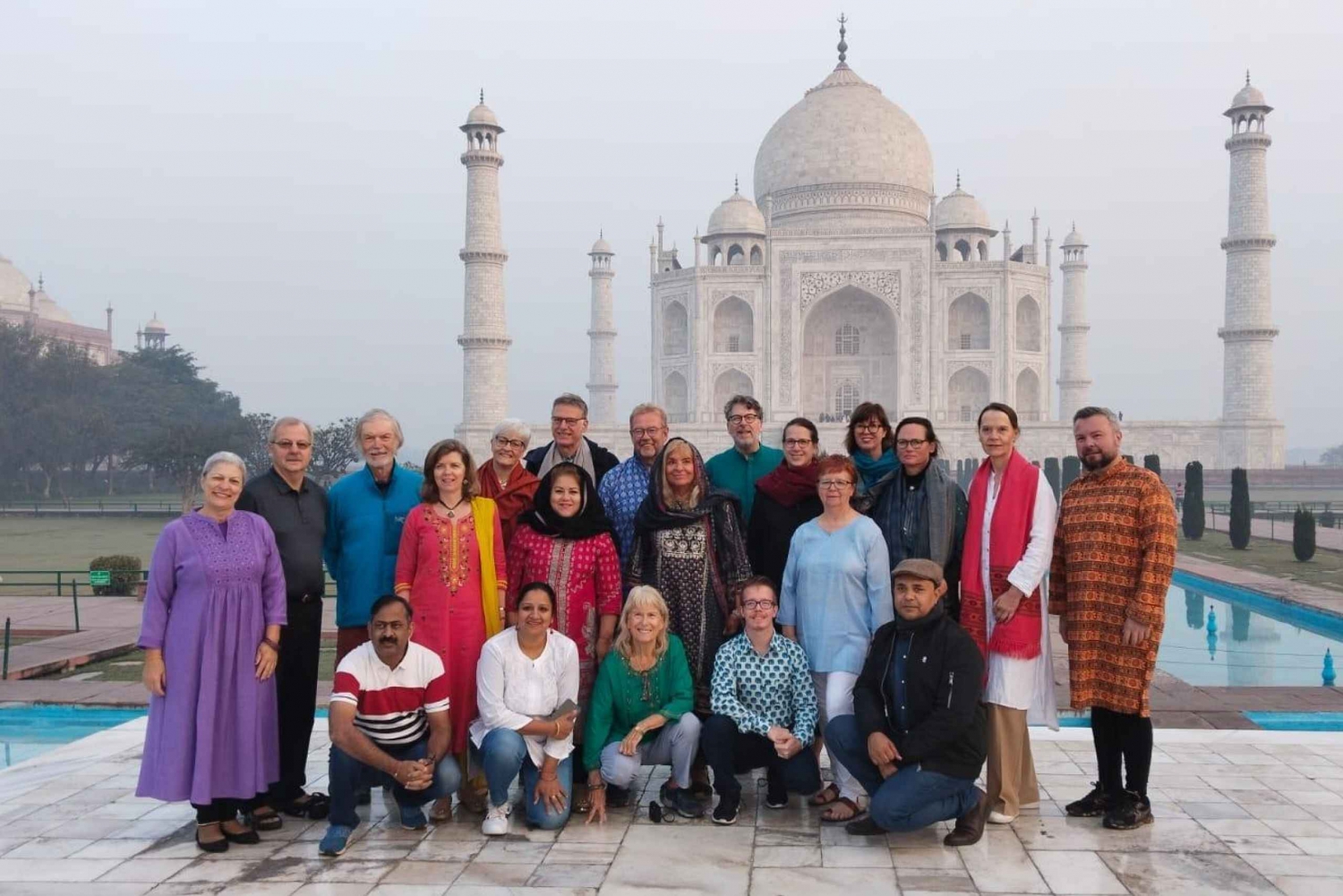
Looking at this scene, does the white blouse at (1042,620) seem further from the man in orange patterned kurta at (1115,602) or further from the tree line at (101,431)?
the tree line at (101,431)

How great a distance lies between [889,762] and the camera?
3.43 m

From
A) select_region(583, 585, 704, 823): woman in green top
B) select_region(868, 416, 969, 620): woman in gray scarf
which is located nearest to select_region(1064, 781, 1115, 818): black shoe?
select_region(868, 416, 969, 620): woman in gray scarf

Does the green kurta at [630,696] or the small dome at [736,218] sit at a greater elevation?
the small dome at [736,218]

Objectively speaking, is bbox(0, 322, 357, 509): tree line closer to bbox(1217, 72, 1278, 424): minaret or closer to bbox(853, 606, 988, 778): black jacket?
bbox(1217, 72, 1278, 424): minaret

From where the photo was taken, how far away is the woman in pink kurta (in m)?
3.68

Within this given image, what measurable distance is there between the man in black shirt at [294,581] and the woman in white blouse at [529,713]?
1.95 ft

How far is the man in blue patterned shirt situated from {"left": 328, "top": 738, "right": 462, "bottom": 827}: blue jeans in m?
0.79

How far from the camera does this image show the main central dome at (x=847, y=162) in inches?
1211

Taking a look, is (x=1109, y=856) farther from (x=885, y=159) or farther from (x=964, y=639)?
(x=885, y=159)

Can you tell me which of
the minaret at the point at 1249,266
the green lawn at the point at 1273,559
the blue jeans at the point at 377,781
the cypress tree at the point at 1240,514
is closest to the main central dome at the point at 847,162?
the minaret at the point at 1249,266

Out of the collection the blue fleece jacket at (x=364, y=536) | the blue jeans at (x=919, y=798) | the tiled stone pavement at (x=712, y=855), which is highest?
the blue fleece jacket at (x=364, y=536)

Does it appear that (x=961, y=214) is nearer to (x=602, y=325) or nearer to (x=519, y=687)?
(x=602, y=325)

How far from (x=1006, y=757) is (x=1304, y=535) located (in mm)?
10520

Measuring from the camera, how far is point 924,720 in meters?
3.41
